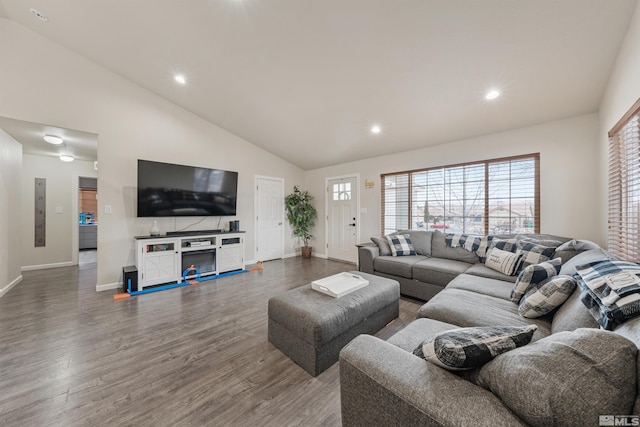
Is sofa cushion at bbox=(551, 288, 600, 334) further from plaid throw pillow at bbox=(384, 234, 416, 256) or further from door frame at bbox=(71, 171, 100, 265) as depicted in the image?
door frame at bbox=(71, 171, 100, 265)

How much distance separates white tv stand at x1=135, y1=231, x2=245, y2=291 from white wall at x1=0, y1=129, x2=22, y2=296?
164cm

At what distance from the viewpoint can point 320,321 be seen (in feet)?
5.65

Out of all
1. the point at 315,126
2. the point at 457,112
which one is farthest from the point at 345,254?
the point at 457,112

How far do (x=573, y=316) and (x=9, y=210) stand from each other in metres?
6.29

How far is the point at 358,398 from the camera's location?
1.01 meters

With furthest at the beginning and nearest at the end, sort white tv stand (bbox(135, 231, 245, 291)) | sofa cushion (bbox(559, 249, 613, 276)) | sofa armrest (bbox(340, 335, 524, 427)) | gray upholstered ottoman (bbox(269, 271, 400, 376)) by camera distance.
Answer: white tv stand (bbox(135, 231, 245, 291)) < gray upholstered ottoman (bbox(269, 271, 400, 376)) < sofa cushion (bbox(559, 249, 613, 276)) < sofa armrest (bbox(340, 335, 524, 427))

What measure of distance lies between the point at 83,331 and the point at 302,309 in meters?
2.31

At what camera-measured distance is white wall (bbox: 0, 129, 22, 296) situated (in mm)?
3230

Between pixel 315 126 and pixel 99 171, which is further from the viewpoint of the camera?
pixel 315 126

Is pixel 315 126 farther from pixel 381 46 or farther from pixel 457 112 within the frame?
pixel 457 112

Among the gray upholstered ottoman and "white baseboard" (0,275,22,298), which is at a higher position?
the gray upholstered ottoman

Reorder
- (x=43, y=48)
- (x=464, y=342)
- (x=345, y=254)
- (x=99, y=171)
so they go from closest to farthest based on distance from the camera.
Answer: (x=464, y=342) < (x=43, y=48) < (x=99, y=171) < (x=345, y=254)

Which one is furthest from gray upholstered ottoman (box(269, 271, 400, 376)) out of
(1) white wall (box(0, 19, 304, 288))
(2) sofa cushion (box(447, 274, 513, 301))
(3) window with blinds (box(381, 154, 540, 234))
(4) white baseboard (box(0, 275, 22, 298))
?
(4) white baseboard (box(0, 275, 22, 298))

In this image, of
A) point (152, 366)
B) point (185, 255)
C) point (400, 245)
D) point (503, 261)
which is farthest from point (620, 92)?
point (185, 255)
